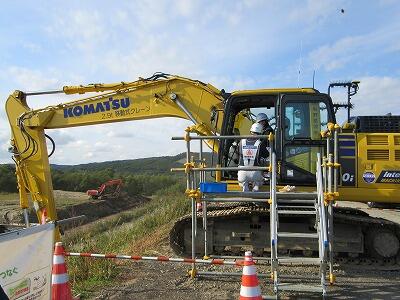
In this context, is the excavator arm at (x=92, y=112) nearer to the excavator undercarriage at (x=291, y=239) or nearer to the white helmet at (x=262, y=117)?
the white helmet at (x=262, y=117)

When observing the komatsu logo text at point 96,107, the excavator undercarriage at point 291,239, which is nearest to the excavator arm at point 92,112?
the komatsu logo text at point 96,107

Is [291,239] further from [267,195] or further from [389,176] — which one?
[389,176]

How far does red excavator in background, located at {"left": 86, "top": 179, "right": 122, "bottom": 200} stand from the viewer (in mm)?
33344

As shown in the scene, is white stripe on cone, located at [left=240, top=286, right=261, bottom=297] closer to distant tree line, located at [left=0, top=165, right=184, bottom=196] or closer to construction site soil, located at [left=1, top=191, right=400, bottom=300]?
construction site soil, located at [left=1, top=191, right=400, bottom=300]

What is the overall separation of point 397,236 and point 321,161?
2002mm

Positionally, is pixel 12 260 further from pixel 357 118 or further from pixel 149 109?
pixel 357 118

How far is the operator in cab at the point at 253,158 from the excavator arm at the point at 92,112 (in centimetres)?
161

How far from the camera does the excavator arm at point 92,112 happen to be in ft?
34.1

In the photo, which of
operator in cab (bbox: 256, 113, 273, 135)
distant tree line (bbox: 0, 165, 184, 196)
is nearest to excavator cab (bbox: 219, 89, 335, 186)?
operator in cab (bbox: 256, 113, 273, 135)

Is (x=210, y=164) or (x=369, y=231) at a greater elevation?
(x=210, y=164)

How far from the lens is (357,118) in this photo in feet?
31.3

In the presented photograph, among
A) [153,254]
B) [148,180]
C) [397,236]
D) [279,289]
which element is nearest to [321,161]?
[397,236]

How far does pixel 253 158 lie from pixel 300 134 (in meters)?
1.06

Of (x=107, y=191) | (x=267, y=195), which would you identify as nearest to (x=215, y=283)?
(x=267, y=195)
